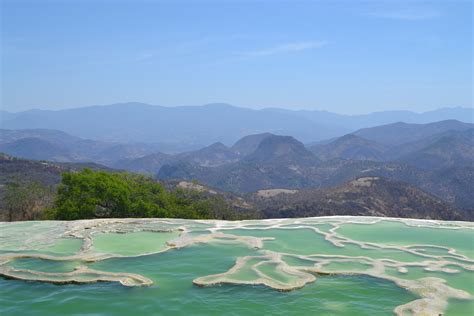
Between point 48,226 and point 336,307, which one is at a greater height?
point 48,226

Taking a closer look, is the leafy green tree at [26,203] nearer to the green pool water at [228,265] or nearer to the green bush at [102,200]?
the green bush at [102,200]

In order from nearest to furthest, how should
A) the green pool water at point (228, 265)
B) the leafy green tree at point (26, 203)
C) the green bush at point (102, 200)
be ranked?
the green pool water at point (228, 265) → the green bush at point (102, 200) → the leafy green tree at point (26, 203)

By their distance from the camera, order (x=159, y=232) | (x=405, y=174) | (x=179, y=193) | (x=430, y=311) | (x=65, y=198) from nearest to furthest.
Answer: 1. (x=430, y=311)
2. (x=159, y=232)
3. (x=65, y=198)
4. (x=179, y=193)
5. (x=405, y=174)

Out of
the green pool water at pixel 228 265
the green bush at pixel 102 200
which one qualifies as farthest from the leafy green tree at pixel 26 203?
the green pool water at pixel 228 265

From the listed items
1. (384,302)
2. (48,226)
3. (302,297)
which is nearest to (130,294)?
(302,297)

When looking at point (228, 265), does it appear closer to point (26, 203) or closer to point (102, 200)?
point (102, 200)

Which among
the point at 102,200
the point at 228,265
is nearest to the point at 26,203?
the point at 102,200

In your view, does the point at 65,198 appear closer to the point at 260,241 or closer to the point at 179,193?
the point at 179,193

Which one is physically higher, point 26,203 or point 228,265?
point 26,203
